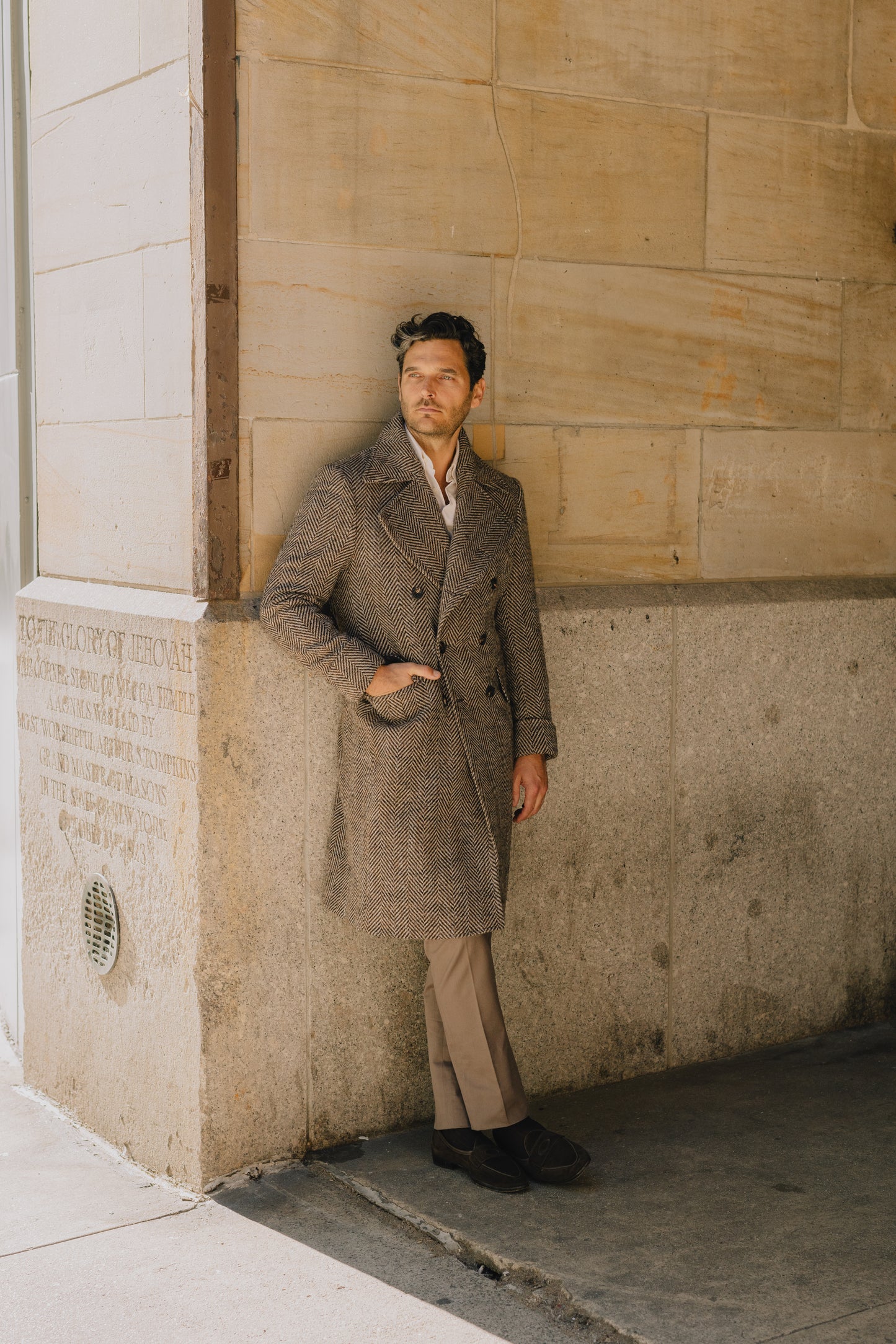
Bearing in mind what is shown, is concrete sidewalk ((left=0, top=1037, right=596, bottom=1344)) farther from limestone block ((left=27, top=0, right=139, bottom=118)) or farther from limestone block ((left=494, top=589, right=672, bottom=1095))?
limestone block ((left=27, top=0, right=139, bottom=118))

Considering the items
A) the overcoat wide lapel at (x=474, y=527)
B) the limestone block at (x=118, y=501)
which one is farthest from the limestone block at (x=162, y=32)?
the overcoat wide lapel at (x=474, y=527)

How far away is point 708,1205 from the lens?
163 inches

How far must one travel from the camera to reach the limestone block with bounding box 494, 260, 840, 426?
15.6 feet

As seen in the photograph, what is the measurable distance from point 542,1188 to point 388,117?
9.84 feet

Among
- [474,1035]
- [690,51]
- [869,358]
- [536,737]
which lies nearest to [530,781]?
[536,737]

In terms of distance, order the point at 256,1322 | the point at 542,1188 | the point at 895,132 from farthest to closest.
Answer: the point at 895,132 < the point at 542,1188 < the point at 256,1322

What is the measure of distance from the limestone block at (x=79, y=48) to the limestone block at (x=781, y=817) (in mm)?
2393

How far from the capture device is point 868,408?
5496mm

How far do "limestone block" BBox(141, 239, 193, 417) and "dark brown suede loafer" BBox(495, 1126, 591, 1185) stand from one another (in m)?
2.21

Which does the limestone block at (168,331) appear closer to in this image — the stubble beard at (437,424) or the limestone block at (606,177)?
the stubble beard at (437,424)

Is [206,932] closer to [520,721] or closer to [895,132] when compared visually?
[520,721]

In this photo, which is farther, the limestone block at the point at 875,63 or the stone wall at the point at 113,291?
the limestone block at the point at 875,63

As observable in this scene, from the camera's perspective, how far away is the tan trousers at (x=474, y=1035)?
4.31 metres

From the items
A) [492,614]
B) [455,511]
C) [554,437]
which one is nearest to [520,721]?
[492,614]
